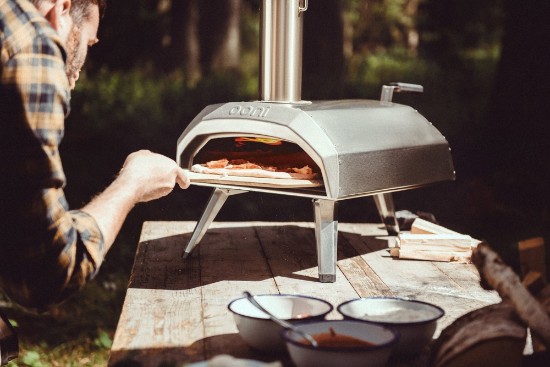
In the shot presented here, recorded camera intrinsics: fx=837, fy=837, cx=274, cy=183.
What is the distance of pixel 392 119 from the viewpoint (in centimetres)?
372

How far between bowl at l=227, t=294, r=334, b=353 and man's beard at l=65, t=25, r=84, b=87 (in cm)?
89

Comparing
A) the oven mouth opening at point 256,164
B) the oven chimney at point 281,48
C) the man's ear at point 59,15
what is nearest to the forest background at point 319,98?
the oven mouth opening at point 256,164

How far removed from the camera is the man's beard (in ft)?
8.30

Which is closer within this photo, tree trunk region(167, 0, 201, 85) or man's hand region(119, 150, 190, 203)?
man's hand region(119, 150, 190, 203)

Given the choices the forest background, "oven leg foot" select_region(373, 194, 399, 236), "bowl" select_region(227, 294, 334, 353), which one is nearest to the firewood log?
"bowl" select_region(227, 294, 334, 353)

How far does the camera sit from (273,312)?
2367 millimetres

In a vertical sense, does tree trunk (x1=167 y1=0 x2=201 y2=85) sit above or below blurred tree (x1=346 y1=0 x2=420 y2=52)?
above

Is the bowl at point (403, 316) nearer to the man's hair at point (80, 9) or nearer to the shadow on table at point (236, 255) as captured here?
the shadow on table at point (236, 255)

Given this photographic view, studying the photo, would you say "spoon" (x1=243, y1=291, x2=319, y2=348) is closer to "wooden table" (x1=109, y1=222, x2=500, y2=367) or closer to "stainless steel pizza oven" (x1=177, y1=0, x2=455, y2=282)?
"wooden table" (x1=109, y1=222, x2=500, y2=367)

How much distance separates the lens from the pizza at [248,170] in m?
3.41

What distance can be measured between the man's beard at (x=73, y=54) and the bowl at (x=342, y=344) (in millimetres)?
1080

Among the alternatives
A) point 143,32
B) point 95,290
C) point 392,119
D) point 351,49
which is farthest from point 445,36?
point 392,119

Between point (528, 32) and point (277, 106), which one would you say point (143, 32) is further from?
point (277, 106)

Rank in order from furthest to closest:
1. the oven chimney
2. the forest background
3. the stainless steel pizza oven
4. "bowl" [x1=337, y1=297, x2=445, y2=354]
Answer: the forest background, the oven chimney, the stainless steel pizza oven, "bowl" [x1=337, y1=297, x2=445, y2=354]
